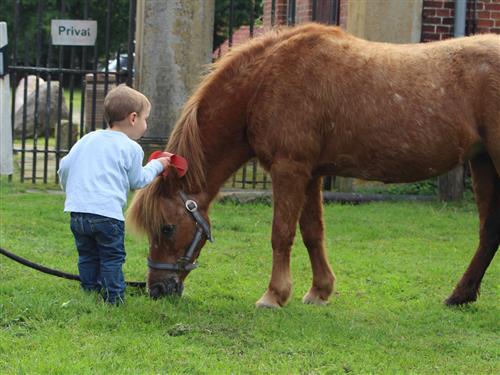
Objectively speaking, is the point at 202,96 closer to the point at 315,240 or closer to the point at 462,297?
the point at 315,240

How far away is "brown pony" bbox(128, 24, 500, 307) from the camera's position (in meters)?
5.90

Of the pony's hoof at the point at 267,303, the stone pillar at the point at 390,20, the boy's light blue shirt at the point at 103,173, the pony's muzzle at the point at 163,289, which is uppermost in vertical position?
the stone pillar at the point at 390,20

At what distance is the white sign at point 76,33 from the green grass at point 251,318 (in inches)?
127

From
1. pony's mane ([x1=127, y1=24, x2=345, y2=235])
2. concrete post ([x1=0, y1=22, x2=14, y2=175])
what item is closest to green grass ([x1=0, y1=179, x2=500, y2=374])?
pony's mane ([x1=127, y1=24, x2=345, y2=235])

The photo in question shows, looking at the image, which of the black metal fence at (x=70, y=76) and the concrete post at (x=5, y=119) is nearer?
the concrete post at (x=5, y=119)

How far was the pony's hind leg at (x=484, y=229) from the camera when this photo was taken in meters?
6.25

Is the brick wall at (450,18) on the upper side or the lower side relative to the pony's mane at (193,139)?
upper

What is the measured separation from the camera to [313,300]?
6.31 meters

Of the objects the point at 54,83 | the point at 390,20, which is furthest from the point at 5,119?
the point at 54,83

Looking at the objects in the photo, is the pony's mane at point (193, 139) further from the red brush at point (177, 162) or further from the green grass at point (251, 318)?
the green grass at point (251, 318)

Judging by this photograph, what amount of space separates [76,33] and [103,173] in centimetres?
611

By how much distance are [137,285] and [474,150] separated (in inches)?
98.8

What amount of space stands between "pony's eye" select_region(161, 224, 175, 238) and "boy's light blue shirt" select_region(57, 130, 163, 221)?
0.41 meters

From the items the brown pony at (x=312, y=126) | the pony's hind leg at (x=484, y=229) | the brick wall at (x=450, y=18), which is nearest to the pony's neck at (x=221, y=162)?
the brown pony at (x=312, y=126)
